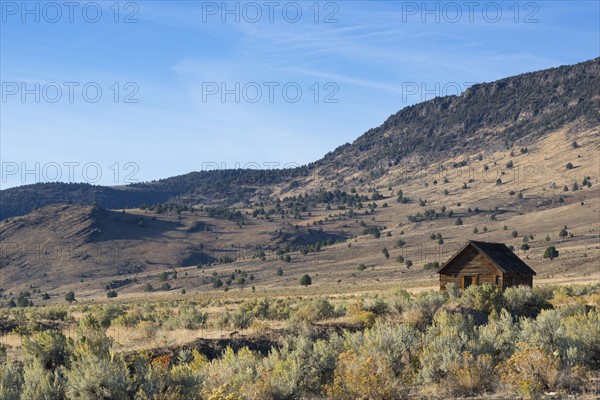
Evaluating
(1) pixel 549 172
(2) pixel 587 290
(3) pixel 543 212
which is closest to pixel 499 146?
(1) pixel 549 172

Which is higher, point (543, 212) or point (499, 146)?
point (499, 146)

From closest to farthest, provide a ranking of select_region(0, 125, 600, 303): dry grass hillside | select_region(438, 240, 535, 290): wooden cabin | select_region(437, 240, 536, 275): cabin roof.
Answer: select_region(438, 240, 535, 290): wooden cabin → select_region(437, 240, 536, 275): cabin roof → select_region(0, 125, 600, 303): dry grass hillside

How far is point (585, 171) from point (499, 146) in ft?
170

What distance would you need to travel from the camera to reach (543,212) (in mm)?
115562

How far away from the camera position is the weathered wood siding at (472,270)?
43.7 metres

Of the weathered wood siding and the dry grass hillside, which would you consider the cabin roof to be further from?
the dry grass hillside

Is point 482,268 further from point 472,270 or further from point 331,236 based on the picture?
point 331,236

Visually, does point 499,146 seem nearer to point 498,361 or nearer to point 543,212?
point 543,212

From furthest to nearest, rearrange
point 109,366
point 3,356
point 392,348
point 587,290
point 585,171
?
point 585,171
point 587,290
point 3,356
point 392,348
point 109,366

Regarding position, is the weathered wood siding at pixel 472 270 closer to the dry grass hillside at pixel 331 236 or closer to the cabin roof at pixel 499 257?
the cabin roof at pixel 499 257

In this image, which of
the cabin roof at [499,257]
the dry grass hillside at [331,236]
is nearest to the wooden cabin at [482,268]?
the cabin roof at [499,257]

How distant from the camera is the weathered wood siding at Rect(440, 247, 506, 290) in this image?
43688 mm

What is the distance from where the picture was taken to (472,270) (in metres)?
44.8

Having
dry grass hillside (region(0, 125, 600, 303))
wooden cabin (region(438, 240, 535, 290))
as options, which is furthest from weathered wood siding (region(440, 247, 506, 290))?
dry grass hillside (region(0, 125, 600, 303))
